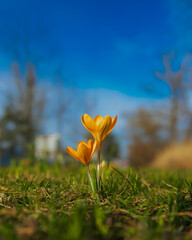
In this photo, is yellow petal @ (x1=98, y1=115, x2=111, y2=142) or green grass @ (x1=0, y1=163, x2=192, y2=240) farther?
yellow petal @ (x1=98, y1=115, x2=111, y2=142)

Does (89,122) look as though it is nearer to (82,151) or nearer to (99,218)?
(82,151)

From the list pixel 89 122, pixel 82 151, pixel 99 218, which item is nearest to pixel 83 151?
pixel 82 151

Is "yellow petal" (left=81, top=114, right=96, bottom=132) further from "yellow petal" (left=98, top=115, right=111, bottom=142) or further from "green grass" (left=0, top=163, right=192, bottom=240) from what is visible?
"green grass" (left=0, top=163, right=192, bottom=240)

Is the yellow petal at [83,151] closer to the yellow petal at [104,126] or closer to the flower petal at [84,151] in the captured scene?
the flower petal at [84,151]

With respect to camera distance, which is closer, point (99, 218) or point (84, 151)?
point (99, 218)

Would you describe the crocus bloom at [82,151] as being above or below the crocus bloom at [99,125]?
below

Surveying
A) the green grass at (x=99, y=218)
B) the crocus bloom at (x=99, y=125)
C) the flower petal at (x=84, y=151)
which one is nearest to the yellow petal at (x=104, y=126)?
the crocus bloom at (x=99, y=125)

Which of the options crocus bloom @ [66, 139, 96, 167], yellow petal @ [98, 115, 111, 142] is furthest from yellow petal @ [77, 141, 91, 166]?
yellow petal @ [98, 115, 111, 142]

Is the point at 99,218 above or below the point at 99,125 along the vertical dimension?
below

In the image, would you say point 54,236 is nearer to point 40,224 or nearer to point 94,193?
point 40,224

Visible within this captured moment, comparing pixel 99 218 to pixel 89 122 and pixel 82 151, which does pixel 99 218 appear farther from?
pixel 89 122

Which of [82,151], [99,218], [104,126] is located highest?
[104,126]

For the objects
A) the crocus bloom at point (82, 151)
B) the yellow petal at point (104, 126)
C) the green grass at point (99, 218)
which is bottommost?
the green grass at point (99, 218)
